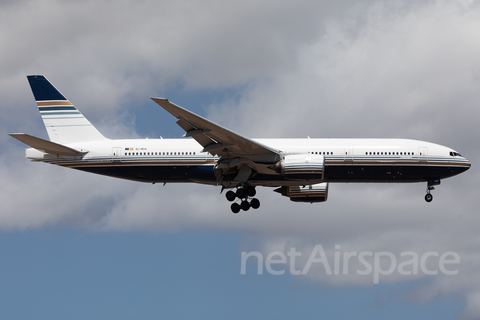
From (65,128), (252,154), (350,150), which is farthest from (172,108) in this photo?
(65,128)

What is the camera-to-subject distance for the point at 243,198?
38.2 m

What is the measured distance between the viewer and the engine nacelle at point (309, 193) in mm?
41406

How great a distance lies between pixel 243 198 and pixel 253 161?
375 cm

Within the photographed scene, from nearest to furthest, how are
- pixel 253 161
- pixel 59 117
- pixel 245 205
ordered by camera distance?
pixel 253 161 < pixel 245 205 < pixel 59 117

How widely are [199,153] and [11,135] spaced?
11818 millimetres

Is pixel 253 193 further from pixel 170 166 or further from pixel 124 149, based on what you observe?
pixel 124 149

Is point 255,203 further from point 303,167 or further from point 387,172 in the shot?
point 387,172

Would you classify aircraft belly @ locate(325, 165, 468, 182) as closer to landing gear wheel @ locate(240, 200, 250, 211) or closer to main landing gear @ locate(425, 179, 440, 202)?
main landing gear @ locate(425, 179, 440, 202)

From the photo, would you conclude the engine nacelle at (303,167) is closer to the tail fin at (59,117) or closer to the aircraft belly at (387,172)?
the aircraft belly at (387,172)

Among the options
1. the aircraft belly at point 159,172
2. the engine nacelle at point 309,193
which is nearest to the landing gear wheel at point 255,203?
the aircraft belly at point 159,172

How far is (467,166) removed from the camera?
37.6 metres

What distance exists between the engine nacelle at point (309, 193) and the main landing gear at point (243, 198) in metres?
4.07

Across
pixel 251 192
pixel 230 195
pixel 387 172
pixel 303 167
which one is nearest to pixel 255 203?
pixel 251 192

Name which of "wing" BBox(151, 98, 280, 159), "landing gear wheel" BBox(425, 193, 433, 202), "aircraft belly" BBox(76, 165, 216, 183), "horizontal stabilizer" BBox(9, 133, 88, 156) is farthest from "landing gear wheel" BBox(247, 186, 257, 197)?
"horizontal stabilizer" BBox(9, 133, 88, 156)
